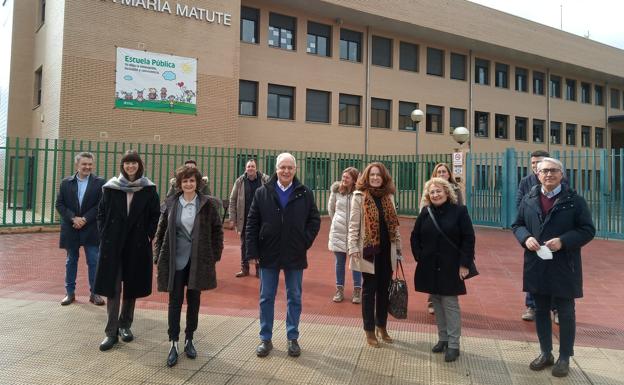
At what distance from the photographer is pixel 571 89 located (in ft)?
106

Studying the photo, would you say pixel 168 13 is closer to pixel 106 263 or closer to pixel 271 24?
pixel 271 24

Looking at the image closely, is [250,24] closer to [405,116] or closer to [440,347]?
[405,116]

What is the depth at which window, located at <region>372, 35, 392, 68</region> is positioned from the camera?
2414 centimetres

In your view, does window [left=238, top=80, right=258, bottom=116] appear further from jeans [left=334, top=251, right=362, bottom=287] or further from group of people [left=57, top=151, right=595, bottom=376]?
group of people [left=57, top=151, right=595, bottom=376]

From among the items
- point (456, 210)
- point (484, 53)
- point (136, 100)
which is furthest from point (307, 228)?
point (484, 53)

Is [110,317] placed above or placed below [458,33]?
below

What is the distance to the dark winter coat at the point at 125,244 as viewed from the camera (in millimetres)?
4531

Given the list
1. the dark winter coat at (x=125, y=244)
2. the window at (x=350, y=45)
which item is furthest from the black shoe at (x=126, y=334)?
the window at (x=350, y=45)

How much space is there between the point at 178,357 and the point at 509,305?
4213 millimetres

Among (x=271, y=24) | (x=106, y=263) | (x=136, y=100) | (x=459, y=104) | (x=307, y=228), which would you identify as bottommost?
(x=106, y=263)

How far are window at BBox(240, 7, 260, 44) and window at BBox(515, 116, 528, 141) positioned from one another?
17.2 metres

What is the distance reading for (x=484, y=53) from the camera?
90.4ft

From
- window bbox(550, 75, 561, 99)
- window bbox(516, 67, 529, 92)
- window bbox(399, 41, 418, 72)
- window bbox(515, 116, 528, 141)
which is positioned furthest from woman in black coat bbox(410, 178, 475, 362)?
window bbox(550, 75, 561, 99)

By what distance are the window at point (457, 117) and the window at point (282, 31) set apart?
10.0 metres
